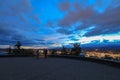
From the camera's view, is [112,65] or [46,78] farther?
[112,65]

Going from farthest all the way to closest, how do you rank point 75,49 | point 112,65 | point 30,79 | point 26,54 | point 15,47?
point 75,49 < point 15,47 < point 26,54 < point 112,65 < point 30,79

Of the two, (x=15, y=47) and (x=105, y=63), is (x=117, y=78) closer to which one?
(x=105, y=63)

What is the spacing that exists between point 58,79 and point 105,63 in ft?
18.6

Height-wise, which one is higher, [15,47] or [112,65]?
[15,47]

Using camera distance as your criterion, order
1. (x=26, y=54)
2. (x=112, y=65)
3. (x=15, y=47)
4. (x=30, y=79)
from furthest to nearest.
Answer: (x=15, y=47) → (x=26, y=54) → (x=112, y=65) → (x=30, y=79)

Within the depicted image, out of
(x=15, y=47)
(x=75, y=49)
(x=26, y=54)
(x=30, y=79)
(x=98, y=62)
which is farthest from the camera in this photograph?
(x=75, y=49)

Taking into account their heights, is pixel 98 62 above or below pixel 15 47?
below

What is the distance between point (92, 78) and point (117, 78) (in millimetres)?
1091

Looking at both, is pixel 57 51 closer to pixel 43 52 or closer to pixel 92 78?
pixel 43 52

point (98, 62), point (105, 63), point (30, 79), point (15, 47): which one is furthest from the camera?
point (15, 47)

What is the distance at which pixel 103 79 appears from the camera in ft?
22.2

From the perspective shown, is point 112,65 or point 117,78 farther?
point 112,65

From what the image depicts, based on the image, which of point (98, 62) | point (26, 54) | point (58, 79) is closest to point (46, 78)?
point (58, 79)

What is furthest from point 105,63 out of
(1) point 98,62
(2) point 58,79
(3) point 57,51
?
(3) point 57,51
